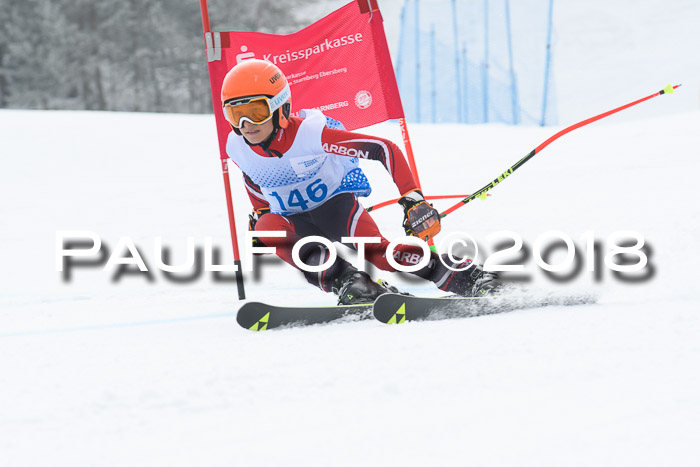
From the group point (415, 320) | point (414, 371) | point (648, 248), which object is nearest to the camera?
point (414, 371)

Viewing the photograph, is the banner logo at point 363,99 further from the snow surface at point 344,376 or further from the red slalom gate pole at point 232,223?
the snow surface at point 344,376

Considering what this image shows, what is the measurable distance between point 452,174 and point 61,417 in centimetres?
743

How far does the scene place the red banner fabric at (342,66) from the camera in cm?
451

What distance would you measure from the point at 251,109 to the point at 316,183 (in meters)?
0.52

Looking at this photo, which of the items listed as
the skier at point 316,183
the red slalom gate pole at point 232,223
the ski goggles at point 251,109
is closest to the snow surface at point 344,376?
the red slalom gate pole at point 232,223

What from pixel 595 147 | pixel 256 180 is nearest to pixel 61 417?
pixel 256 180

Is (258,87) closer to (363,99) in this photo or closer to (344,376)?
(363,99)

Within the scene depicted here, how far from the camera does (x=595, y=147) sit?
9.77 metres

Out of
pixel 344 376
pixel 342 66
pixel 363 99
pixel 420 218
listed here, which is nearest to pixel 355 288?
pixel 420 218

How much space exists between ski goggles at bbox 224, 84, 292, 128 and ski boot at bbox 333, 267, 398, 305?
2.78 ft

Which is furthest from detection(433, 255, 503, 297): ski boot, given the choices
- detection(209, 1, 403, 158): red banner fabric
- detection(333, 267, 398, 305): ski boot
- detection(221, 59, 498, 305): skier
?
detection(209, 1, 403, 158): red banner fabric

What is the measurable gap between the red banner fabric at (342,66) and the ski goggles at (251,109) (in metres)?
1.31

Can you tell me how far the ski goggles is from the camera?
322 centimetres

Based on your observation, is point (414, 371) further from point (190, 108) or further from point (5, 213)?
point (190, 108)
